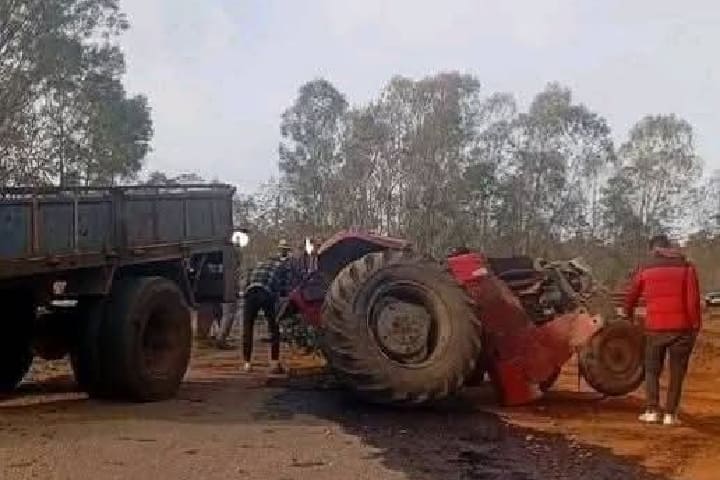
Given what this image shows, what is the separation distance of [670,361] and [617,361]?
1106 millimetres

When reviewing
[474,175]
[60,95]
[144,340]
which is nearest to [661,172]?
[474,175]

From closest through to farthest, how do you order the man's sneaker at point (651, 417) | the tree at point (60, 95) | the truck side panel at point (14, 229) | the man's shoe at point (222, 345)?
the truck side panel at point (14, 229) < the man's sneaker at point (651, 417) < the man's shoe at point (222, 345) < the tree at point (60, 95)

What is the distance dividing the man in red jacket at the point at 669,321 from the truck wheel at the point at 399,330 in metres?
1.49

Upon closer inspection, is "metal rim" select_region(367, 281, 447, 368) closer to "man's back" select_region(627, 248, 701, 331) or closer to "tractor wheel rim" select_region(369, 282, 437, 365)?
"tractor wheel rim" select_region(369, 282, 437, 365)

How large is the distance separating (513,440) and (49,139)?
25.5 m

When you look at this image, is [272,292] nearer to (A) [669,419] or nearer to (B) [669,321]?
(B) [669,321]

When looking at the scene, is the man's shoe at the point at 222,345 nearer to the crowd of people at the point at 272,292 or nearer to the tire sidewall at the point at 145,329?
the crowd of people at the point at 272,292

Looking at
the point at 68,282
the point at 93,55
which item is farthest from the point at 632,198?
the point at 68,282

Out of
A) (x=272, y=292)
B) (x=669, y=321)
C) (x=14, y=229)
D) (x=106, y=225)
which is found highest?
(x=106, y=225)

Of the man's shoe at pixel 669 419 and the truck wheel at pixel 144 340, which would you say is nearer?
the man's shoe at pixel 669 419

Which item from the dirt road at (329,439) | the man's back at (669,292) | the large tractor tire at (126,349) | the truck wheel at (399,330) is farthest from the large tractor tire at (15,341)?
the man's back at (669,292)

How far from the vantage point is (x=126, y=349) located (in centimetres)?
991

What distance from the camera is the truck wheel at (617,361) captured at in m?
10.9

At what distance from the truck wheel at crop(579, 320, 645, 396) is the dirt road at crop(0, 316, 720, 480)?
24 cm
